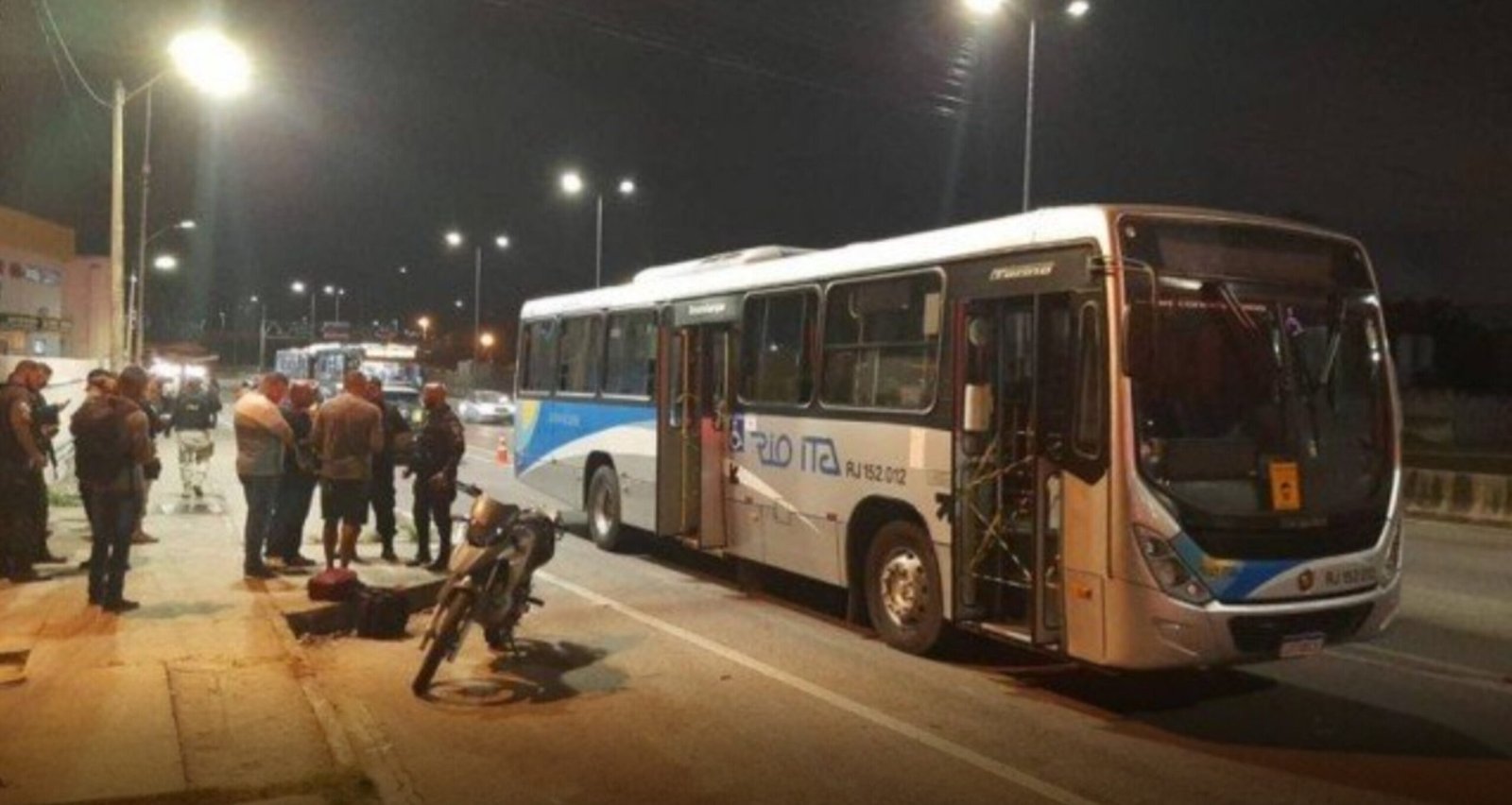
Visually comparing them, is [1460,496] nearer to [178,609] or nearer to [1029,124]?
[1029,124]

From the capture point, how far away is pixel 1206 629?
280 inches

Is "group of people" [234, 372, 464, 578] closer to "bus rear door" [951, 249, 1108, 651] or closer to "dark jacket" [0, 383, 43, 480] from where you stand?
"dark jacket" [0, 383, 43, 480]

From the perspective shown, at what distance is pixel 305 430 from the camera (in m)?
13.2

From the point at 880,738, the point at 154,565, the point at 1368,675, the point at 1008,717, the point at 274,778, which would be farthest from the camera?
the point at 154,565

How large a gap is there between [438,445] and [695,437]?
2462mm

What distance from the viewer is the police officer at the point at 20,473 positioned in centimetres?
1086

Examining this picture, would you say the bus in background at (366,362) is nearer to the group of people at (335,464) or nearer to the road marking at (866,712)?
the group of people at (335,464)

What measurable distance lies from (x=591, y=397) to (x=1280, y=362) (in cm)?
912

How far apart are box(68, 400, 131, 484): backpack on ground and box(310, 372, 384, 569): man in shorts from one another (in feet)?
6.50

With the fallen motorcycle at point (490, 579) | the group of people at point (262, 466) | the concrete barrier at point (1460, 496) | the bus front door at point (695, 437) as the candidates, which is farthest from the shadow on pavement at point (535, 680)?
the concrete barrier at point (1460, 496)

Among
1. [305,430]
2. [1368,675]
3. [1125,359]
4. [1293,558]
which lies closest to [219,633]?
[305,430]

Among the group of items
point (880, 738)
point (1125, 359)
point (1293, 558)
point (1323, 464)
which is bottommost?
point (880, 738)

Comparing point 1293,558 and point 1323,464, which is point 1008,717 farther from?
point 1323,464

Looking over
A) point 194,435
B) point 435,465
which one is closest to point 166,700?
point 435,465
